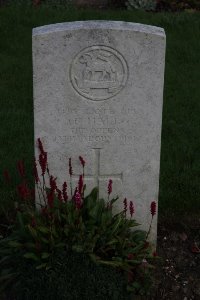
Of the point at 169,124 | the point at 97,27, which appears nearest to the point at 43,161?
the point at 97,27

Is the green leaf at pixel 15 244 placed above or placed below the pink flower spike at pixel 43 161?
below

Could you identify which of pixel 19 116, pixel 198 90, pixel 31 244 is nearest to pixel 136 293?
pixel 31 244

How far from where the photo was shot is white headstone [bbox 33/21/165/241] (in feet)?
14.7

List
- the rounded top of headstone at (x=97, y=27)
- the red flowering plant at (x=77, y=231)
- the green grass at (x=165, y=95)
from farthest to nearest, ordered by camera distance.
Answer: the green grass at (x=165, y=95) → the red flowering plant at (x=77, y=231) → the rounded top of headstone at (x=97, y=27)

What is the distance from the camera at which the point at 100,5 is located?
35.4 feet

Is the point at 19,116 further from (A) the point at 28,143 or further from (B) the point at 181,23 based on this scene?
(B) the point at 181,23

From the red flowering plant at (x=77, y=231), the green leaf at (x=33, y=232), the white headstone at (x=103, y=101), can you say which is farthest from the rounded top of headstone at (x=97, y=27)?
the green leaf at (x=33, y=232)

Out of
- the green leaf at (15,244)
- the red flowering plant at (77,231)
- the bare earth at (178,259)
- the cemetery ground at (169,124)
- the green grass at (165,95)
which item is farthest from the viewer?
the green grass at (165,95)

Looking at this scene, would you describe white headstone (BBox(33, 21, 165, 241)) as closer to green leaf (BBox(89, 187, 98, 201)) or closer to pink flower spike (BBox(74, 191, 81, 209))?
green leaf (BBox(89, 187, 98, 201))

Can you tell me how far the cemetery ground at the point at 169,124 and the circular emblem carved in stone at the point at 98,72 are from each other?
1475mm

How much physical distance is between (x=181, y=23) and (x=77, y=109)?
17.6ft

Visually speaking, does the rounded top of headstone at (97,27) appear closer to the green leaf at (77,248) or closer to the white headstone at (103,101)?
the white headstone at (103,101)

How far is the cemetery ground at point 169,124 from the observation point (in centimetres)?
526

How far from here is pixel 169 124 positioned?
725 centimetres
